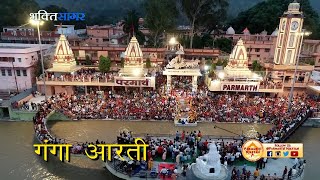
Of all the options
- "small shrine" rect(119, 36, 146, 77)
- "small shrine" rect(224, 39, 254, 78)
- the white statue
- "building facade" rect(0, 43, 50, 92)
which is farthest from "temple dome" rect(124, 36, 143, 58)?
the white statue

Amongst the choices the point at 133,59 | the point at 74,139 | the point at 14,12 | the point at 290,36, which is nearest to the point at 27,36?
the point at 14,12

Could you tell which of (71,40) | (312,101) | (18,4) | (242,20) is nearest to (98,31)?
(71,40)

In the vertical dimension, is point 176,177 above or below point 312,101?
below

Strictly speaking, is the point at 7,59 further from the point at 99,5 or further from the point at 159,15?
the point at 99,5

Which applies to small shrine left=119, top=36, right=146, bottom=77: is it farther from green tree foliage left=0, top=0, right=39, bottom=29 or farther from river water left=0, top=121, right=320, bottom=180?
green tree foliage left=0, top=0, right=39, bottom=29

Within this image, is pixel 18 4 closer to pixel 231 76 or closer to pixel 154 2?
pixel 154 2

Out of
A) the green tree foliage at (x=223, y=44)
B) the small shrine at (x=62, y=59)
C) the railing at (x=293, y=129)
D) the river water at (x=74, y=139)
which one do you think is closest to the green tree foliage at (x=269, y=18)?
the green tree foliage at (x=223, y=44)
